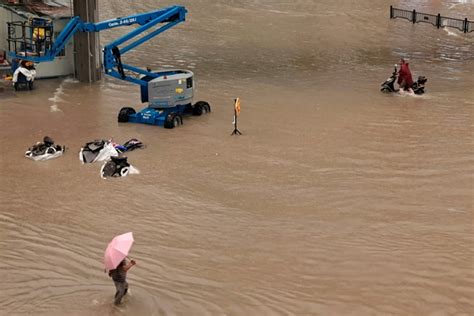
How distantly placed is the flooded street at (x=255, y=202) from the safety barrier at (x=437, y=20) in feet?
48.7

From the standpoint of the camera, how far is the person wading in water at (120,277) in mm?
7977

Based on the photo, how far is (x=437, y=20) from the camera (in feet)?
127

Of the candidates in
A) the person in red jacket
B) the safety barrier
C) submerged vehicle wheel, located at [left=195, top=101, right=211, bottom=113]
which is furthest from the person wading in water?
the safety barrier

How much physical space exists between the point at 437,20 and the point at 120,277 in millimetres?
34582

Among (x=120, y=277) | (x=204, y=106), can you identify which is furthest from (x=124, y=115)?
(x=120, y=277)

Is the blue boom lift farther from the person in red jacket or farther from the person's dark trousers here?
A: the person's dark trousers

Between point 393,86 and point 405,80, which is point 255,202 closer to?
point 405,80

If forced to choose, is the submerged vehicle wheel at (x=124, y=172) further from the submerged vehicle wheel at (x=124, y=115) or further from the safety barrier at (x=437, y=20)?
the safety barrier at (x=437, y=20)

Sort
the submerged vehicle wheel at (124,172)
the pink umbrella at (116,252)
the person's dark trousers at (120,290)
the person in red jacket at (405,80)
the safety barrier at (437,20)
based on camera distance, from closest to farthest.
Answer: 1. the pink umbrella at (116,252)
2. the person's dark trousers at (120,290)
3. the submerged vehicle wheel at (124,172)
4. the person in red jacket at (405,80)
5. the safety barrier at (437,20)

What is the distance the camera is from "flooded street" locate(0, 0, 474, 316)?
881 centimetres

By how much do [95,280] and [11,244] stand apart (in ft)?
6.62

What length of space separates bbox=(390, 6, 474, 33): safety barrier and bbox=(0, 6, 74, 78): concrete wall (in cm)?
2303

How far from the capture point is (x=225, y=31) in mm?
35906

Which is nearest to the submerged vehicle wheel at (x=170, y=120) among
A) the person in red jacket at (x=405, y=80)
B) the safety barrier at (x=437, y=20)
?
the person in red jacket at (x=405, y=80)
